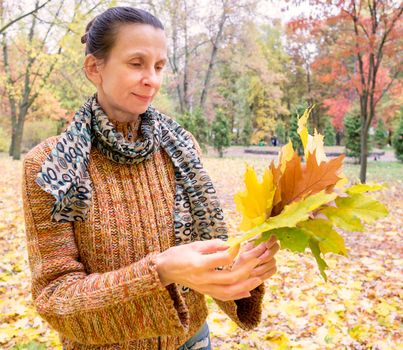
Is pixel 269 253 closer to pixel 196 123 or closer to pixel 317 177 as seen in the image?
pixel 317 177

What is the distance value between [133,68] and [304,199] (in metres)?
0.72

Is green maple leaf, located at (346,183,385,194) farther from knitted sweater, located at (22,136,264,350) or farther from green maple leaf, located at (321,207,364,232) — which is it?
knitted sweater, located at (22,136,264,350)

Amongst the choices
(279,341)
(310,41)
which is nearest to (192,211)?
(279,341)

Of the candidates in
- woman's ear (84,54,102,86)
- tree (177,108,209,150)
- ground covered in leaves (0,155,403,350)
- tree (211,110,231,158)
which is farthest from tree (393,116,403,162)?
woman's ear (84,54,102,86)

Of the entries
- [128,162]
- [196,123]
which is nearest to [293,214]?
[128,162]

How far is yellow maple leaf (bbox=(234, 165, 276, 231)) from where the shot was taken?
0.89 metres

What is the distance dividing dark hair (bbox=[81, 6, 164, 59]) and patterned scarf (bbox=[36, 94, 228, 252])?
181mm

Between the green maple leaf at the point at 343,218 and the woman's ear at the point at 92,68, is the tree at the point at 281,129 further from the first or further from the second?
the green maple leaf at the point at 343,218

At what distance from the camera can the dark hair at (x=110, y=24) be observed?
1294 millimetres

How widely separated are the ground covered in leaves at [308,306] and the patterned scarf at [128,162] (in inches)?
32.4

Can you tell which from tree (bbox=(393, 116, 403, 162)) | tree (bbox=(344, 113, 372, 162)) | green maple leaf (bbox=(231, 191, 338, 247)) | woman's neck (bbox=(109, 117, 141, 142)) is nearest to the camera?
green maple leaf (bbox=(231, 191, 338, 247))

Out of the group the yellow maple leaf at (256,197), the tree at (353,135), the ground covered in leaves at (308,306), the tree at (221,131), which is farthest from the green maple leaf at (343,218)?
the tree at (221,131)

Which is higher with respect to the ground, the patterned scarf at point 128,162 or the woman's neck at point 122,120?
the woman's neck at point 122,120

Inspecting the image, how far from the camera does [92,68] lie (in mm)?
1381
